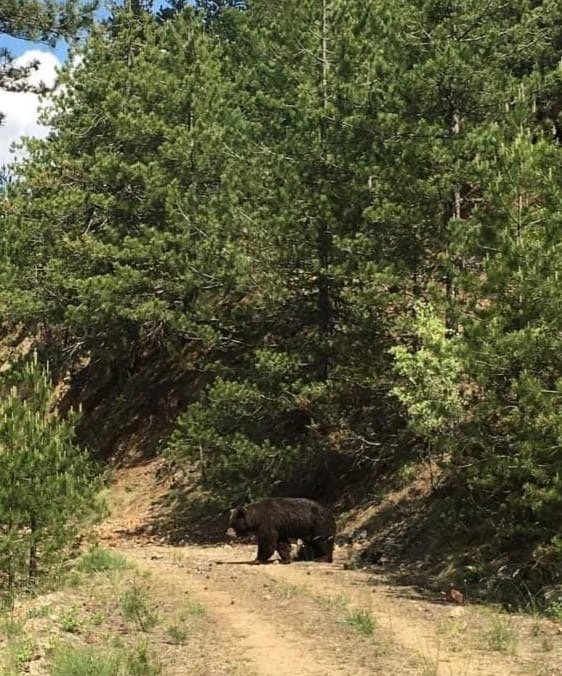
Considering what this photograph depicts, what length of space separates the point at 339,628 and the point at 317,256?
35.0ft

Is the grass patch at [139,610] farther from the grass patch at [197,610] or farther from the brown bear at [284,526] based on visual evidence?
the brown bear at [284,526]

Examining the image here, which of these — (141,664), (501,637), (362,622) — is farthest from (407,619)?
(141,664)

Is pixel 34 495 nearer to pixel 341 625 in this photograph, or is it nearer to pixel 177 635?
pixel 177 635

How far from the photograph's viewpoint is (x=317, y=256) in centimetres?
1945

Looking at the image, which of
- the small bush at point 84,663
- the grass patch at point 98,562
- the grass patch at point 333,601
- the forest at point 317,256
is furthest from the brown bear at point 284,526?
the small bush at point 84,663

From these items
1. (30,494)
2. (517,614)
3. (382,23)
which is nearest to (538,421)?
(517,614)

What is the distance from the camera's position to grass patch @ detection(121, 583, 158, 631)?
33.3 feet

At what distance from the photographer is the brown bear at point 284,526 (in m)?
15.6

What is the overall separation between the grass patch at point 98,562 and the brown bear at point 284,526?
220 cm

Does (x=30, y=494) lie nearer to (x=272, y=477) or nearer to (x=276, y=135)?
(x=272, y=477)

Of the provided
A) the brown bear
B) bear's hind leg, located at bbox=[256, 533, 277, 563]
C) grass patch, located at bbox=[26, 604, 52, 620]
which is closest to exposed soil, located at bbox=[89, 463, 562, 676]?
bear's hind leg, located at bbox=[256, 533, 277, 563]

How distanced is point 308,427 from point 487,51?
8.64 meters

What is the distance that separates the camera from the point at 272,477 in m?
19.2

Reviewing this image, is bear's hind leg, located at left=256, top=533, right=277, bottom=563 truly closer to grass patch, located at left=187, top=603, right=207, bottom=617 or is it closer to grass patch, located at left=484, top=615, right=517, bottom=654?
grass patch, located at left=187, top=603, right=207, bottom=617
